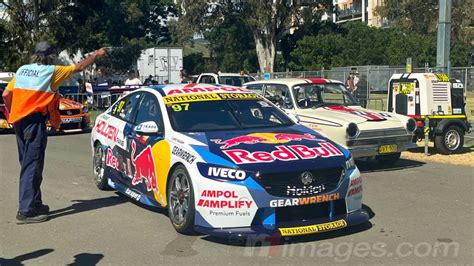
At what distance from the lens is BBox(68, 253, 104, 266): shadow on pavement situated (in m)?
5.13

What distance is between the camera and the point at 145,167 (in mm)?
6684

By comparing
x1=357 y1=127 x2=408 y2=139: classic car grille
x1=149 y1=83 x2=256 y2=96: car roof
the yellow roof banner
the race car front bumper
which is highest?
x1=149 y1=83 x2=256 y2=96: car roof

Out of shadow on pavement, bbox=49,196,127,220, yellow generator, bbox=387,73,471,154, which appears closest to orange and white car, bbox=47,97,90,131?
yellow generator, bbox=387,73,471,154

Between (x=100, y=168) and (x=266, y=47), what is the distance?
45.0 m

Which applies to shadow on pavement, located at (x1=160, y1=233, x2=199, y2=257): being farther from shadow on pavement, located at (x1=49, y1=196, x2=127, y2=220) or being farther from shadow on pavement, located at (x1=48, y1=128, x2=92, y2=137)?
shadow on pavement, located at (x1=48, y1=128, x2=92, y2=137)

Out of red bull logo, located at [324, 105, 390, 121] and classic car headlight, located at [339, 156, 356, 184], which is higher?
red bull logo, located at [324, 105, 390, 121]

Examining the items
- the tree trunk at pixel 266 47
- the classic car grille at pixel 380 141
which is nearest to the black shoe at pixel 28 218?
the classic car grille at pixel 380 141

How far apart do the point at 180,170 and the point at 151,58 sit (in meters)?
34.6

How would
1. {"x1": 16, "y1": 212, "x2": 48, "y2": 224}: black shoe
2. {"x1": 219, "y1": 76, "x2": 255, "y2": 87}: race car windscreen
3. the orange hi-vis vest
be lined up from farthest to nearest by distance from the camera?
{"x1": 219, "y1": 76, "x2": 255, "y2": 87}: race car windscreen < {"x1": 16, "y1": 212, "x2": 48, "y2": 224}: black shoe < the orange hi-vis vest

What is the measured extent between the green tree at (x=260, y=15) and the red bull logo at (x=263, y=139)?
43.9m

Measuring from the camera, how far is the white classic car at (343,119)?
952 cm

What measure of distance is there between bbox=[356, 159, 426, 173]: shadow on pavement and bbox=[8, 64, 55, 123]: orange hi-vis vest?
220 inches

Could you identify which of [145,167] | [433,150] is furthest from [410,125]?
[145,167]

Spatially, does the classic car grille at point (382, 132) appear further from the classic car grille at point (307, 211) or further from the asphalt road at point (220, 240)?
the classic car grille at point (307, 211)
